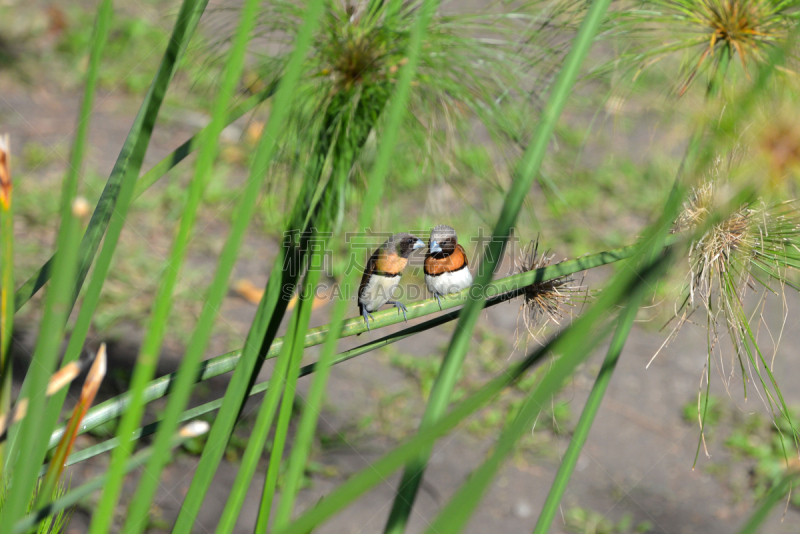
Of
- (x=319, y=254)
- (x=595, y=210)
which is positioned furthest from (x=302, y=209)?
(x=595, y=210)

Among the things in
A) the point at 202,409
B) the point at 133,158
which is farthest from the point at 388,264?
the point at 133,158

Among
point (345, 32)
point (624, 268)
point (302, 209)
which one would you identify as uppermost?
point (345, 32)

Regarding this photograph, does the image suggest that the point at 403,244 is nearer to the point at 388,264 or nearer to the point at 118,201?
the point at 388,264

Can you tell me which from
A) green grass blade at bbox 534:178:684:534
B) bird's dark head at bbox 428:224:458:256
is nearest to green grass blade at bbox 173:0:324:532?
green grass blade at bbox 534:178:684:534

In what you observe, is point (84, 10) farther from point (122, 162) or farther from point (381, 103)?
point (122, 162)

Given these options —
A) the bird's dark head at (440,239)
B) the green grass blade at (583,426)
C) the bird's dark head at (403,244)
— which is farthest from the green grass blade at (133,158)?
the bird's dark head at (403,244)

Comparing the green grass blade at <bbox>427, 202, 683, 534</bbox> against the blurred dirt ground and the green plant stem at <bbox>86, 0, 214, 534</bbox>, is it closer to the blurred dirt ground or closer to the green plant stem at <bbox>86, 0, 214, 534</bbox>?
the green plant stem at <bbox>86, 0, 214, 534</bbox>
